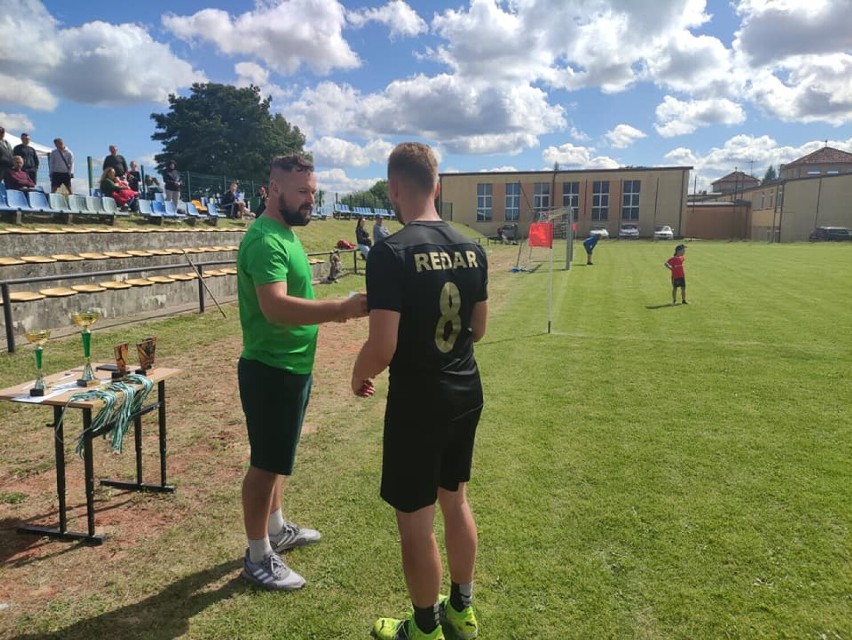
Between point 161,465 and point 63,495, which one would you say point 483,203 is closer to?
point 161,465

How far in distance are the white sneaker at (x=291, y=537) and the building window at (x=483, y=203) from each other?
65053 millimetres

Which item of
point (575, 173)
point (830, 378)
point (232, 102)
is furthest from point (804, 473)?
point (575, 173)

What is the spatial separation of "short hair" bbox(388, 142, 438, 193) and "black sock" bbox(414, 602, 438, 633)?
1.79 m

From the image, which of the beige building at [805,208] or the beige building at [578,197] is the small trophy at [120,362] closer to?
the beige building at [578,197]

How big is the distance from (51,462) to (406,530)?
3.61 meters

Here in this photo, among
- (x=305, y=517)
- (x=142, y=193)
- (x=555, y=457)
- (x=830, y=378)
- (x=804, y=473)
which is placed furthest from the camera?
(x=142, y=193)

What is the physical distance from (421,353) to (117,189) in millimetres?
17189

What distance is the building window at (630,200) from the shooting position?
62.2 m

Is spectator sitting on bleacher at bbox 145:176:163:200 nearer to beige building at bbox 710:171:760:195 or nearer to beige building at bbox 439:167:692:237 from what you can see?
beige building at bbox 439:167:692:237

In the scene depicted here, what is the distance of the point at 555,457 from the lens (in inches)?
181

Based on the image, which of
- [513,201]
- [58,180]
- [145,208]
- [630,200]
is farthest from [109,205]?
[630,200]

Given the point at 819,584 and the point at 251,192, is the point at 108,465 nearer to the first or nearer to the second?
the point at 819,584

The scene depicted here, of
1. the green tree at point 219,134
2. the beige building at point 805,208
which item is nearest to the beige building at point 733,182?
the beige building at point 805,208

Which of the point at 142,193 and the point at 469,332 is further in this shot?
the point at 142,193
